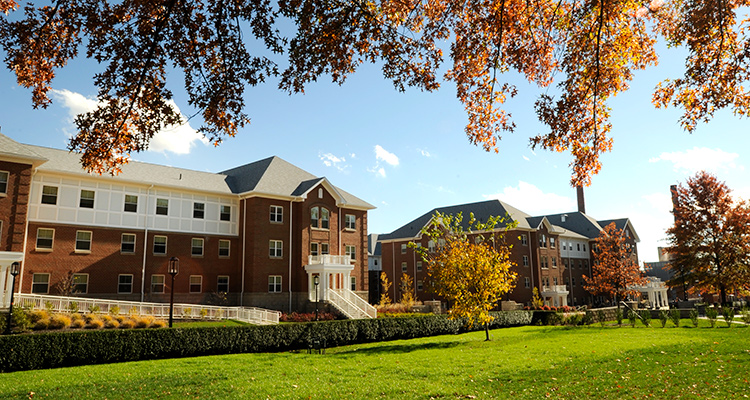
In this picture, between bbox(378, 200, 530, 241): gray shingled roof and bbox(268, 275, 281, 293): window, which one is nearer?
bbox(268, 275, 281, 293): window

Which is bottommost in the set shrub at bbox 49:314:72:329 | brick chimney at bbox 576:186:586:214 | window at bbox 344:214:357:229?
shrub at bbox 49:314:72:329

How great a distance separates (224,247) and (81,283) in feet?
30.4

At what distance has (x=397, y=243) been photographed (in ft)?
200

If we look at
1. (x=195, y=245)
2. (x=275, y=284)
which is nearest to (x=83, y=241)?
(x=195, y=245)

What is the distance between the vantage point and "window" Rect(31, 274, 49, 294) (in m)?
27.5

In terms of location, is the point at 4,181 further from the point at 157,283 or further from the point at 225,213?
the point at 225,213

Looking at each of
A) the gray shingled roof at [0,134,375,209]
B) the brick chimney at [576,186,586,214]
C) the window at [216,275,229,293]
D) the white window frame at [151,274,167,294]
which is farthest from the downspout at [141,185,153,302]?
the brick chimney at [576,186,586,214]

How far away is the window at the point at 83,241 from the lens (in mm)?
29484

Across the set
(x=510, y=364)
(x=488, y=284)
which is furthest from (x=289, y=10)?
(x=488, y=284)

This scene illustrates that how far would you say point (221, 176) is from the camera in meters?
38.8

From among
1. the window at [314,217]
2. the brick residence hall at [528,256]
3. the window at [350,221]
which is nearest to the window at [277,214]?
the window at [314,217]

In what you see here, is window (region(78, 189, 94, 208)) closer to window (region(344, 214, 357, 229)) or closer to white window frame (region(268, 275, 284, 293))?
white window frame (region(268, 275, 284, 293))

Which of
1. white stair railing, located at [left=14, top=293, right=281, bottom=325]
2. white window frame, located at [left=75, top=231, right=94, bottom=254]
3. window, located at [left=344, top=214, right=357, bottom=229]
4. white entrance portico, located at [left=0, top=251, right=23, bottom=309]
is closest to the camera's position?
white stair railing, located at [left=14, top=293, right=281, bottom=325]

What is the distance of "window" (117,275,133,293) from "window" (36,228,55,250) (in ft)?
14.1
